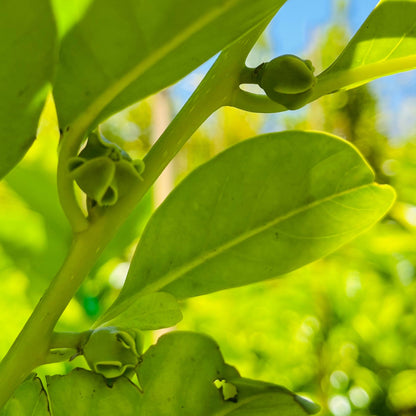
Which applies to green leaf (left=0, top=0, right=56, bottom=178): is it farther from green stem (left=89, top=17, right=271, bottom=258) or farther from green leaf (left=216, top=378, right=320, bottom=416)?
green leaf (left=216, top=378, right=320, bottom=416)

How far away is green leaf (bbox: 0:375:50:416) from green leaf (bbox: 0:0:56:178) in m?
0.15

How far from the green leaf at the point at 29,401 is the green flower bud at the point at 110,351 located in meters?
0.06

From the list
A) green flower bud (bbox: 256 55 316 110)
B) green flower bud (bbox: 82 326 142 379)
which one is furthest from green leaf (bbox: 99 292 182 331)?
green flower bud (bbox: 256 55 316 110)

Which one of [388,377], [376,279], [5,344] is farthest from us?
[376,279]

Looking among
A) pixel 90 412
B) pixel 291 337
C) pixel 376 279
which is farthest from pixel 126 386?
pixel 376 279

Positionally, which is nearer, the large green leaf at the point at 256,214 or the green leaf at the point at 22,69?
the green leaf at the point at 22,69

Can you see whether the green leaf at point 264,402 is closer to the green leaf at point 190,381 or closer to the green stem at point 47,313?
the green leaf at point 190,381

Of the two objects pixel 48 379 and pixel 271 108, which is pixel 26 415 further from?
pixel 271 108

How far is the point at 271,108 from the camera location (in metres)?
0.37

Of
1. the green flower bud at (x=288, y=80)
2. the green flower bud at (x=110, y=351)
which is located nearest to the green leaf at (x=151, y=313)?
the green flower bud at (x=110, y=351)

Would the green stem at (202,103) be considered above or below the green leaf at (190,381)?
above

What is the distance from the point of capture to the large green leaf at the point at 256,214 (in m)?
0.41

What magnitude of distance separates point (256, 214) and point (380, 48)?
0.14 metres

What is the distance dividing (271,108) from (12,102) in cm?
15
